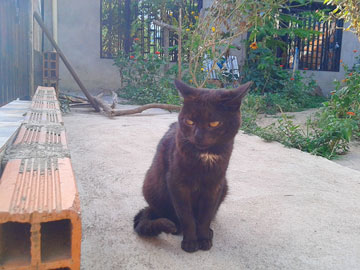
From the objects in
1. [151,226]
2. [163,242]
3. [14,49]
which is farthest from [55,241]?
[14,49]

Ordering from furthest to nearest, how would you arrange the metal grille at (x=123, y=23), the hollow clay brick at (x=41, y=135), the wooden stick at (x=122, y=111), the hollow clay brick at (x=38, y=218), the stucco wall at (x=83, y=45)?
the metal grille at (x=123, y=23) < the stucco wall at (x=83, y=45) < the wooden stick at (x=122, y=111) < the hollow clay brick at (x=41, y=135) < the hollow clay brick at (x=38, y=218)

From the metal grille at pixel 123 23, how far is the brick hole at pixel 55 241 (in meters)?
7.97

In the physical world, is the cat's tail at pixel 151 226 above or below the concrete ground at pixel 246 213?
above

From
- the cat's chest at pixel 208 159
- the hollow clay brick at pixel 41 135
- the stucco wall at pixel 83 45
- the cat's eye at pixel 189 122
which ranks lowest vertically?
the cat's chest at pixel 208 159

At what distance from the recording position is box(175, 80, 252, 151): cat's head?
1.63 m

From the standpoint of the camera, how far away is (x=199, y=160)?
1.68 metres

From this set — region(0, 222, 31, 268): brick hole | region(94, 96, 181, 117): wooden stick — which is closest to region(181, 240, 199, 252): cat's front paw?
region(0, 222, 31, 268): brick hole

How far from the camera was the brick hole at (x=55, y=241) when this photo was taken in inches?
38.5

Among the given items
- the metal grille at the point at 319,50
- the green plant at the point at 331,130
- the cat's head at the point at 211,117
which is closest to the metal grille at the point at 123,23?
the metal grille at the point at 319,50

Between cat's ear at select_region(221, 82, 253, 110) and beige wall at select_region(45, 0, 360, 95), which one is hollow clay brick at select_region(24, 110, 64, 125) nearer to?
cat's ear at select_region(221, 82, 253, 110)

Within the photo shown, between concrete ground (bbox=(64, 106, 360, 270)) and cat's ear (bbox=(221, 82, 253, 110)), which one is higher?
cat's ear (bbox=(221, 82, 253, 110))

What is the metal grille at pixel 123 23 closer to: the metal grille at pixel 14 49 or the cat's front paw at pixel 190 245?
the metal grille at pixel 14 49

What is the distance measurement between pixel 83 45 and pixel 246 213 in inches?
289

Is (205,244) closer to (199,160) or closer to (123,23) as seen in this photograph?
(199,160)
